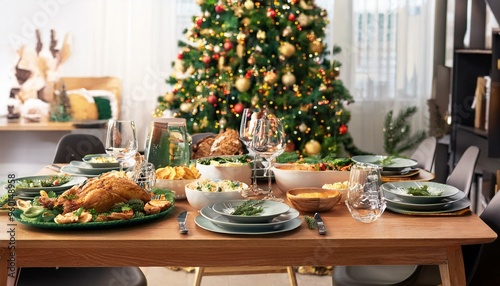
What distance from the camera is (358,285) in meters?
2.40

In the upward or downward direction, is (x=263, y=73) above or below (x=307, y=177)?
above

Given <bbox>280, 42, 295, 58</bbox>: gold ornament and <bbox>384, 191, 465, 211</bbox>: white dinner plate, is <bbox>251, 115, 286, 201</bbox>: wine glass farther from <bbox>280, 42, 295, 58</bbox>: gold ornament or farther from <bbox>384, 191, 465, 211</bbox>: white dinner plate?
<bbox>280, 42, 295, 58</bbox>: gold ornament

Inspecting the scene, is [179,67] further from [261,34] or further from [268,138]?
[268,138]

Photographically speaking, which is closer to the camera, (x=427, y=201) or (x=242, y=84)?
(x=427, y=201)

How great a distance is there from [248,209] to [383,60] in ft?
15.1

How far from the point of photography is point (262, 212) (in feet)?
6.37

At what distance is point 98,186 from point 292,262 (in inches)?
22.5

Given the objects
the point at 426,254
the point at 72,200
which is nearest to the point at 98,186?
the point at 72,200

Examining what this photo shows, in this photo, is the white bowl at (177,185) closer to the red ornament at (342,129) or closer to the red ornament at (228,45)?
the red ornament at (228,45)

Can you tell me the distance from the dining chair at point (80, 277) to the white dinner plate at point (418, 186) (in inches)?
34.0

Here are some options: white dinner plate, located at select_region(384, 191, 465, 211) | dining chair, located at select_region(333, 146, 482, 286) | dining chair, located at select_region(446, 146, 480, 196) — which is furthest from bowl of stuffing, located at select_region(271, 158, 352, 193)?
dining chair, located at select_region(446, 146, 480, 196)

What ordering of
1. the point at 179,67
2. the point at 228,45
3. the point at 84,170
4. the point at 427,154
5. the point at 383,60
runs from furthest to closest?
the point at 383,60 → the point at 179,67 → the point at 228,45 → the point at 427,154 → the point at 84,170

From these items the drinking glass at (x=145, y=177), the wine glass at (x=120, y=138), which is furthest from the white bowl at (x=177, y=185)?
the wine glass at (x=120, y=138)

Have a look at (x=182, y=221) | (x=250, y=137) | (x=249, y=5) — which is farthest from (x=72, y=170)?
(x=249, y=5)
